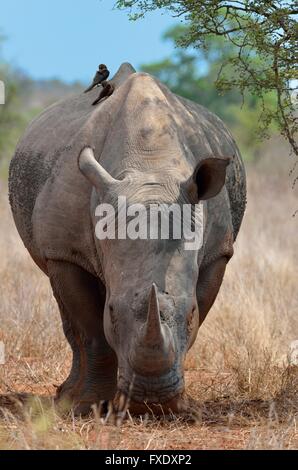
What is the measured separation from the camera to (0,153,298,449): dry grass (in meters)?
5.08

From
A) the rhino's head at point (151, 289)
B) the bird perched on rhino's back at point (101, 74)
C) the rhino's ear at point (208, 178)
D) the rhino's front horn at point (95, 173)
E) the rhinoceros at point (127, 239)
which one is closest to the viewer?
the rhino's head at point (151, 289)

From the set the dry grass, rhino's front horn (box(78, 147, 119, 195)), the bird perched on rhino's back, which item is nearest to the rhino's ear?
rhino's front horn (box(78, 147, 119, 195))

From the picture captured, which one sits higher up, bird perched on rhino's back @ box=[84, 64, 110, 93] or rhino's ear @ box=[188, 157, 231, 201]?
bird perched on rhino's back @ box=[84, 64, 110, 93]

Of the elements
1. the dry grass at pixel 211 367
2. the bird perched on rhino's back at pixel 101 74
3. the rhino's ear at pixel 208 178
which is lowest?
the dry grass at pixel 211 367

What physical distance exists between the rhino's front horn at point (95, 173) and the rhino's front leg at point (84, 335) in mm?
888

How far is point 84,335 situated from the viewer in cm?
659

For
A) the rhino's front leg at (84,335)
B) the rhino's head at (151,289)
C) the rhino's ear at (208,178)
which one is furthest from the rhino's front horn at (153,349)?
the rhino's front leg at (84,335)

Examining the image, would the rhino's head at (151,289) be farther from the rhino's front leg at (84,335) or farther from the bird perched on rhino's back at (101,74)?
the bird perched on rhino's back at (101,74)

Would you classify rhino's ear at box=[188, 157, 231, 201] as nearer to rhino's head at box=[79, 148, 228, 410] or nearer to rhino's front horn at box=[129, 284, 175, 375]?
rhino's head at box=[79, 148, 228, 410]

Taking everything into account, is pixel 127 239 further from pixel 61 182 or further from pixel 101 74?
pixel 101 74

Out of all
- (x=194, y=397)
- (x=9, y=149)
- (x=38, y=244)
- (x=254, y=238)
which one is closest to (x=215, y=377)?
(x=194, y=397)

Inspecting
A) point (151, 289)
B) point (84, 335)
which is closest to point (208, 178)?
point (151, 289)

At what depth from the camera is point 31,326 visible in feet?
26.9

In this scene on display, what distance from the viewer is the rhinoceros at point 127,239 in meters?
5.11
